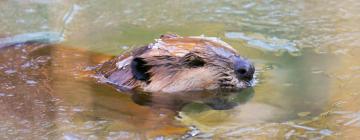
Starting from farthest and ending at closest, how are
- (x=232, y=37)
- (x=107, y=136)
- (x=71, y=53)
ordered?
(x=232, y=37), (x=71, y=53), (x=107, y=136)

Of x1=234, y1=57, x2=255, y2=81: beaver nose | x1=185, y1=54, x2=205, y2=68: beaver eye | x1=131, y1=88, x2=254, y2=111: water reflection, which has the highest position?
x1=185, y1=54, x2=205, y2=68: beaver eye

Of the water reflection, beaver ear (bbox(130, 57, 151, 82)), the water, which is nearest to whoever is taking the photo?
the water

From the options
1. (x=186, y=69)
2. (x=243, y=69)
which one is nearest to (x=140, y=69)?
(x=186, y=69)

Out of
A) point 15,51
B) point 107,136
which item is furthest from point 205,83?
point 15,51

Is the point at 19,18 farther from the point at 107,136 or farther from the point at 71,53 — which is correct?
the point at 107,136

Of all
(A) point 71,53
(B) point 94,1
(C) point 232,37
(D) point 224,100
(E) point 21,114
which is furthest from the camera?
(B) point 94,1

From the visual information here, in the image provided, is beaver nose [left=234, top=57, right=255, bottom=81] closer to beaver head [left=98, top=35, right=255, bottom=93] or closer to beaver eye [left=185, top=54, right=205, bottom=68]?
beaver head [left=98, top=35, right=255, bottom=93]

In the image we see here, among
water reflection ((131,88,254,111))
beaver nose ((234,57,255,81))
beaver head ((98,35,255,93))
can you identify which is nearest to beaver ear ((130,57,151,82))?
beaver head ((98,35,255,93))
